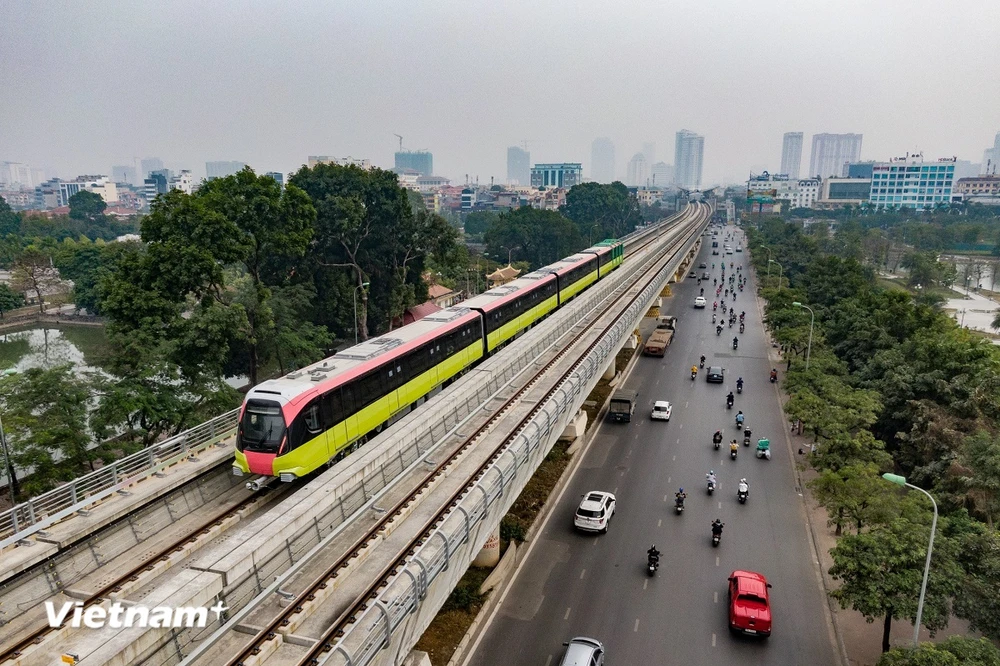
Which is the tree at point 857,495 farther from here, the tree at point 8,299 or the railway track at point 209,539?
the tree at point 8,299

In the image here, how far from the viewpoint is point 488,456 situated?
20406 millimetres

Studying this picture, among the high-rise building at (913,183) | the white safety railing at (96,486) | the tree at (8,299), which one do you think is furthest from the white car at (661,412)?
the high-rise building at (913,183)

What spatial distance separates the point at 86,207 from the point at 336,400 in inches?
5390

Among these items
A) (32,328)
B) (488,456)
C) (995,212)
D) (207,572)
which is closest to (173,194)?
(488,456)

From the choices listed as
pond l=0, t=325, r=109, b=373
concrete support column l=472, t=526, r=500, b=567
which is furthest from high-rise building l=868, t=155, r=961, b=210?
concrete support column l=472, t=526, r=500, b=567

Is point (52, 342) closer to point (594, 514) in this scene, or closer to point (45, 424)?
point (45, 424)

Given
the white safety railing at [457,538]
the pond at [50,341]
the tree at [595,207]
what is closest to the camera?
the white safety railing at [457,538]

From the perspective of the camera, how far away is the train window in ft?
59.7

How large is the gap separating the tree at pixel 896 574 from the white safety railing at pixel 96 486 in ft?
63.7

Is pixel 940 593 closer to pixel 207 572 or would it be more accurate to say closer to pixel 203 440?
pixel 207 572

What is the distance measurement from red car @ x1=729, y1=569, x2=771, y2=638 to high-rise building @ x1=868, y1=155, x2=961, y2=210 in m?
199

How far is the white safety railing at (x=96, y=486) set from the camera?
14.9 meters

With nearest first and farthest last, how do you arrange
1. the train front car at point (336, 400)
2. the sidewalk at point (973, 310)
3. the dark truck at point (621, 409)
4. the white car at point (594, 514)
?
the train front car at point (336, 400)
the white car at point (594, 514)
the dark truck at point (621, 409)
the sidewalk at point (973, 310)

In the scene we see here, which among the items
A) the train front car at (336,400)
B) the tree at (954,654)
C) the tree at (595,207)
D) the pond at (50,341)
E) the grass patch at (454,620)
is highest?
the tree at (595,207)
